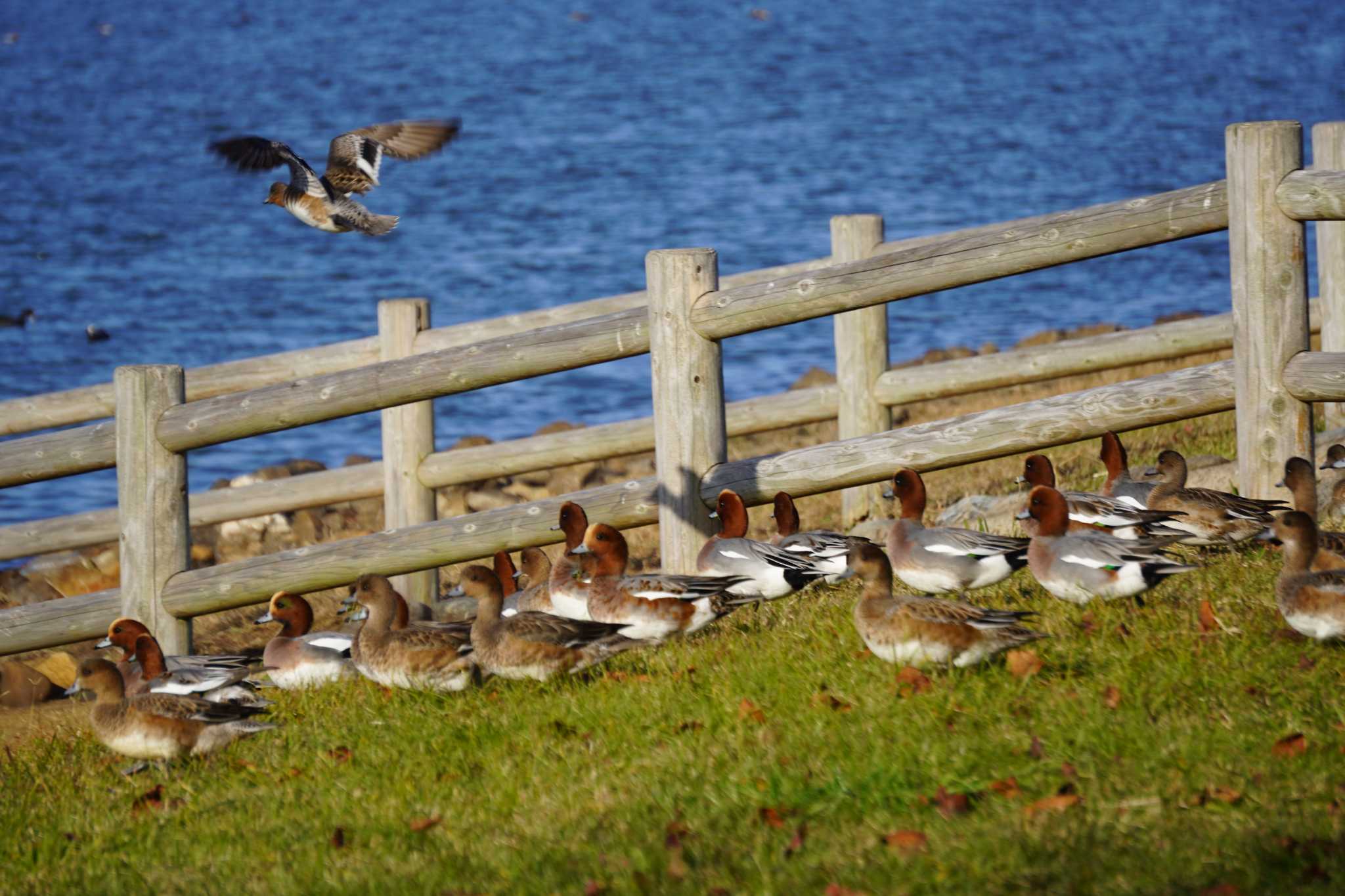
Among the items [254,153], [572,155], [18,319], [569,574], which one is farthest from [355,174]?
[572,155]

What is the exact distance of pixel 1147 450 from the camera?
451 inches

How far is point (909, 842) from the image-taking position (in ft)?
14.6

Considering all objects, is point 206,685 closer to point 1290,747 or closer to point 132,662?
point 132,662

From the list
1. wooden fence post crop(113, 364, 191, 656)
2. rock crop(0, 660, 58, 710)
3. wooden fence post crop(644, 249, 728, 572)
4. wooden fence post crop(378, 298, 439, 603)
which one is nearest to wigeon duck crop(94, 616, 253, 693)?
wooden fence post crop(113, 364, 191, 656)

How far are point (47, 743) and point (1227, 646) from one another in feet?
16.4

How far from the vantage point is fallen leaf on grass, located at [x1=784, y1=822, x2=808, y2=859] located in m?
4.54

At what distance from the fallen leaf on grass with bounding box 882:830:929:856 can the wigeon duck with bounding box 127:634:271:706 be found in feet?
9.82

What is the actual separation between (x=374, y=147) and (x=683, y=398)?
308 cm

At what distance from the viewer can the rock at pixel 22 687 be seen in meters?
9.63

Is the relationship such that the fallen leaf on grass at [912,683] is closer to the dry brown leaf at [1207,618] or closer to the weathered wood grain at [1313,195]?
the dry brown leaf at [1207,618]

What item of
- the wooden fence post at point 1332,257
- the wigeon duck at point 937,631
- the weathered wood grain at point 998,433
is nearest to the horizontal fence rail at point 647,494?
the weathered wood grain at point 998,433

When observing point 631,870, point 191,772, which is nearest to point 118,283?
point 191,772

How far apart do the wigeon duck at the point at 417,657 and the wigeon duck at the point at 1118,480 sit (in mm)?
3229

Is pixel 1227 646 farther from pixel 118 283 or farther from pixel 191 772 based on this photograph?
pixel 118 283
